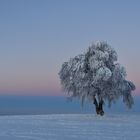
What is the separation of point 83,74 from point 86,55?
2.17 meters

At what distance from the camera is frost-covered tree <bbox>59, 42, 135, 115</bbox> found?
37125mm

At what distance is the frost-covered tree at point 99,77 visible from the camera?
37.1 meters

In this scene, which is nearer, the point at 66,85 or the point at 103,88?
the point at 103,88

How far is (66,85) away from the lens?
4031 cm

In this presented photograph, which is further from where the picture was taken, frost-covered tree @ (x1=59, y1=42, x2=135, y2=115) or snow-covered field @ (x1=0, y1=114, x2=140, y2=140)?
frost-covered tree @ (x1=59, y1=42, x2=135, y2=115)

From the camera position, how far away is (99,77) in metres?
36.4

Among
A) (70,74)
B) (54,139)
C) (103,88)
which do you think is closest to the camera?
(54,139)

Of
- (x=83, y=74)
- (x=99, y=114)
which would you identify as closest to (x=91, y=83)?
(x=83, y=74)

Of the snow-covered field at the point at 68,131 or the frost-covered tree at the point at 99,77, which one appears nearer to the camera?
the snow-covered field at the point at 68,131

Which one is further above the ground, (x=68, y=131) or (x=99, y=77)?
(x=99, y=77)

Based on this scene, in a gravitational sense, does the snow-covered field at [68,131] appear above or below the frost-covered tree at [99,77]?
below

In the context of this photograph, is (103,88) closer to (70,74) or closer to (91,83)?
(91,83)

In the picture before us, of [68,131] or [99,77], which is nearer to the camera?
[68,131]

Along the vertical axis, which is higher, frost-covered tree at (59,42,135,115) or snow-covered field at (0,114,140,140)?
frost-covered tree at (59,42,135,115)
